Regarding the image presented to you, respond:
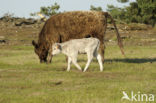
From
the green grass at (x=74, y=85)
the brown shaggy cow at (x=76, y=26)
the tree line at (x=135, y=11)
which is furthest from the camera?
the tree line at (x=135, y=11)

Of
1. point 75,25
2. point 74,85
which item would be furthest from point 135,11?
point 74,85

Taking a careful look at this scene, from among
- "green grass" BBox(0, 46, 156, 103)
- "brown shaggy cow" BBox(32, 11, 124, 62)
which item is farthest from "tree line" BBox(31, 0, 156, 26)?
"green grass" BBox(0, 46, 156, 103)

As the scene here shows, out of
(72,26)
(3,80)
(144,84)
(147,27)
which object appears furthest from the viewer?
(147,27)

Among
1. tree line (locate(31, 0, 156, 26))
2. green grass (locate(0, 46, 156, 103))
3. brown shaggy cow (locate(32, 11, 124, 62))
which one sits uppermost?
brown shaggy cow (locate(32, 11, 124, 62))

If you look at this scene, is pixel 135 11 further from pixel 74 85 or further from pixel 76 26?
pixel 74 85

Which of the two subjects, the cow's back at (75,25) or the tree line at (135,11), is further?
the tree line at (135,11)

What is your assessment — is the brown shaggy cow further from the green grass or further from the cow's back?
the green grass

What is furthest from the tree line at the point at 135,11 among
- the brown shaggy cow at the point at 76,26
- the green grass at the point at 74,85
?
the green grass at the point at 74,85

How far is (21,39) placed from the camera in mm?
41562

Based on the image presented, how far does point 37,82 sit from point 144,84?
158 inches

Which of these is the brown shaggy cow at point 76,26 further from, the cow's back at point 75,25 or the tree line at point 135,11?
the tree line at point 135,11

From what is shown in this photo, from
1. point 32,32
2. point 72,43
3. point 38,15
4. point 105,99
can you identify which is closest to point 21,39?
point 32,32

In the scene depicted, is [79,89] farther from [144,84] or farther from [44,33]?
[44,33]

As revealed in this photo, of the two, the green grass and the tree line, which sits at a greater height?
the green grass
